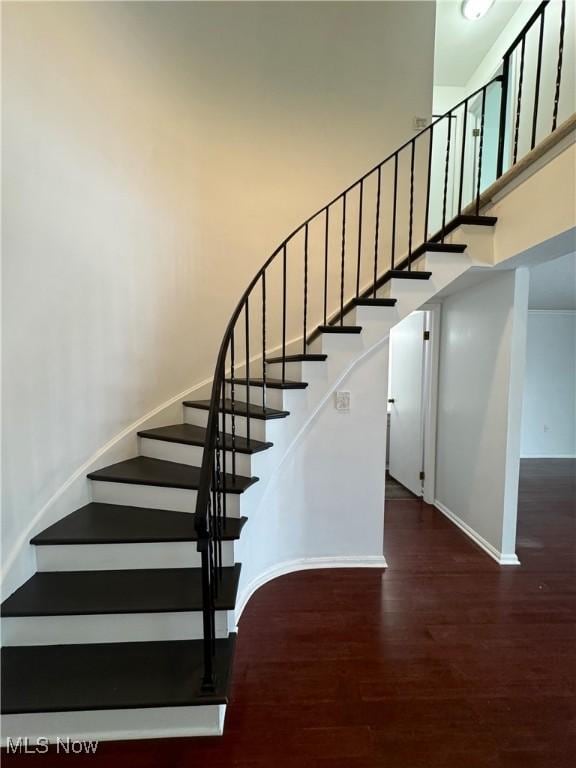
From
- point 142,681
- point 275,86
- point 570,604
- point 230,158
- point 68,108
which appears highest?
point 275,86

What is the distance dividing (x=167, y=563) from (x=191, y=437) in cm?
81

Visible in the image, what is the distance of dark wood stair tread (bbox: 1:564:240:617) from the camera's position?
4.89 feet

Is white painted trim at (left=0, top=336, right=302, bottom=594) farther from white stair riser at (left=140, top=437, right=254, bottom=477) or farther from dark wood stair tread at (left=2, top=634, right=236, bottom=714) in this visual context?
dark wood stair tread at (left=2, top=634, right=236, bottom=714)

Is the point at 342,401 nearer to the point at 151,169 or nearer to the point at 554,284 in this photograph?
the point at 151,169

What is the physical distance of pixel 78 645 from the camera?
4.99 ft

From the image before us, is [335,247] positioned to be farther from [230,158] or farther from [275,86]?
[275,86]

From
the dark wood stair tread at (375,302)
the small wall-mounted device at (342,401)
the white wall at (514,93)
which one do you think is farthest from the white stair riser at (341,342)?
the white wall at (514,93)

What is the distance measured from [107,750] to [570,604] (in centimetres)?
268

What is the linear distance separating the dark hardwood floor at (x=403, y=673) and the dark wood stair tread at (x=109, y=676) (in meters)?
0.23

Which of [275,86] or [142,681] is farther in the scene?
[275,86]

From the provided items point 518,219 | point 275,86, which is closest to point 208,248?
point 275,86

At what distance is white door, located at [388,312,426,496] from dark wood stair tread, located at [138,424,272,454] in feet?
7.50

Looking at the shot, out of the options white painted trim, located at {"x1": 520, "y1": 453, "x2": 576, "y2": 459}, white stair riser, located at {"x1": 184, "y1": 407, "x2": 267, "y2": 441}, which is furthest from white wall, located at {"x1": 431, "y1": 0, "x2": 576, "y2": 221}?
white painted trim, located at {"x1": 520, "y1": 453, "x2": 576, "y2": 459}

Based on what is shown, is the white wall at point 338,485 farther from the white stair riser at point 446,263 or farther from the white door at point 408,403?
the white door at point 408,403
